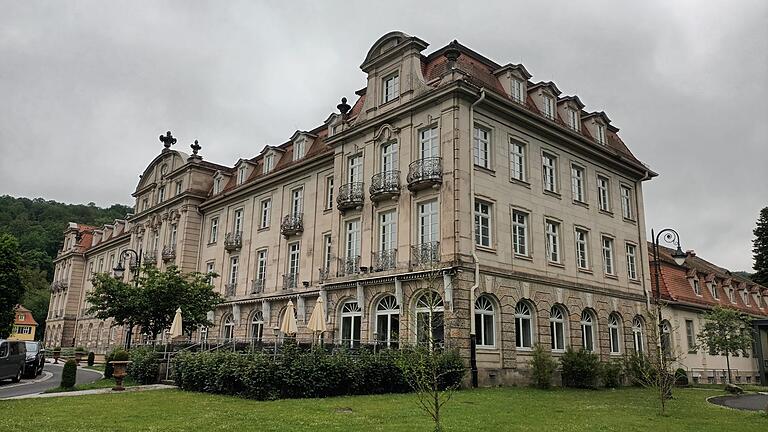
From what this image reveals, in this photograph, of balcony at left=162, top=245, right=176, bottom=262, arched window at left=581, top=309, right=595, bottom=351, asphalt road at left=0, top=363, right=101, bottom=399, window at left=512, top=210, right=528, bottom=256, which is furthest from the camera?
balcony at left=162, top=245, right=176, bottom=262

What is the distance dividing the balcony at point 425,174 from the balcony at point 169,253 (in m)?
23.0

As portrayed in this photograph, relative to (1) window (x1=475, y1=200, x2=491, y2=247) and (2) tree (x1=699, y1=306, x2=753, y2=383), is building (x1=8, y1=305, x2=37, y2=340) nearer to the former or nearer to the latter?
(1) window (x1=475, y1=200, x2=491, y2=247)

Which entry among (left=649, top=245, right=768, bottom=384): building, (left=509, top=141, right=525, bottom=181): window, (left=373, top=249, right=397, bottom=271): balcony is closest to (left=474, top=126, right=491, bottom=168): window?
(left=509, top=141, right=525, bottom=181): window

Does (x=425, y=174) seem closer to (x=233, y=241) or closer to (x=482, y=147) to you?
(x=482, y=147)

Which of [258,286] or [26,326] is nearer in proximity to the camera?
[258,286]

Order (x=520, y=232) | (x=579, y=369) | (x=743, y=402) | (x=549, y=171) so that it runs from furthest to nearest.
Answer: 1. (x=549, y=171)
2. (x=520, y=232)
3. (x=579, y=369)
4. (x=743, y=402)

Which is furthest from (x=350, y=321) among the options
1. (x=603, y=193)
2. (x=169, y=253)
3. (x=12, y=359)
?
(x=169, y=253)

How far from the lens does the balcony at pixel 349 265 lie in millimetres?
25247

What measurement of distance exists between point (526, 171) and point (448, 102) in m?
4.98

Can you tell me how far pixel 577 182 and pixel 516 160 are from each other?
182 inches

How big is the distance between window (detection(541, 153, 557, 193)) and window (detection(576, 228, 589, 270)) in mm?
2418

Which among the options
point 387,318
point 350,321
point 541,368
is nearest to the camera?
point 541,368

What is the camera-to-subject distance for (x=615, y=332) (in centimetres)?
2814

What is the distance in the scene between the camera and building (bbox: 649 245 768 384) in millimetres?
33625
